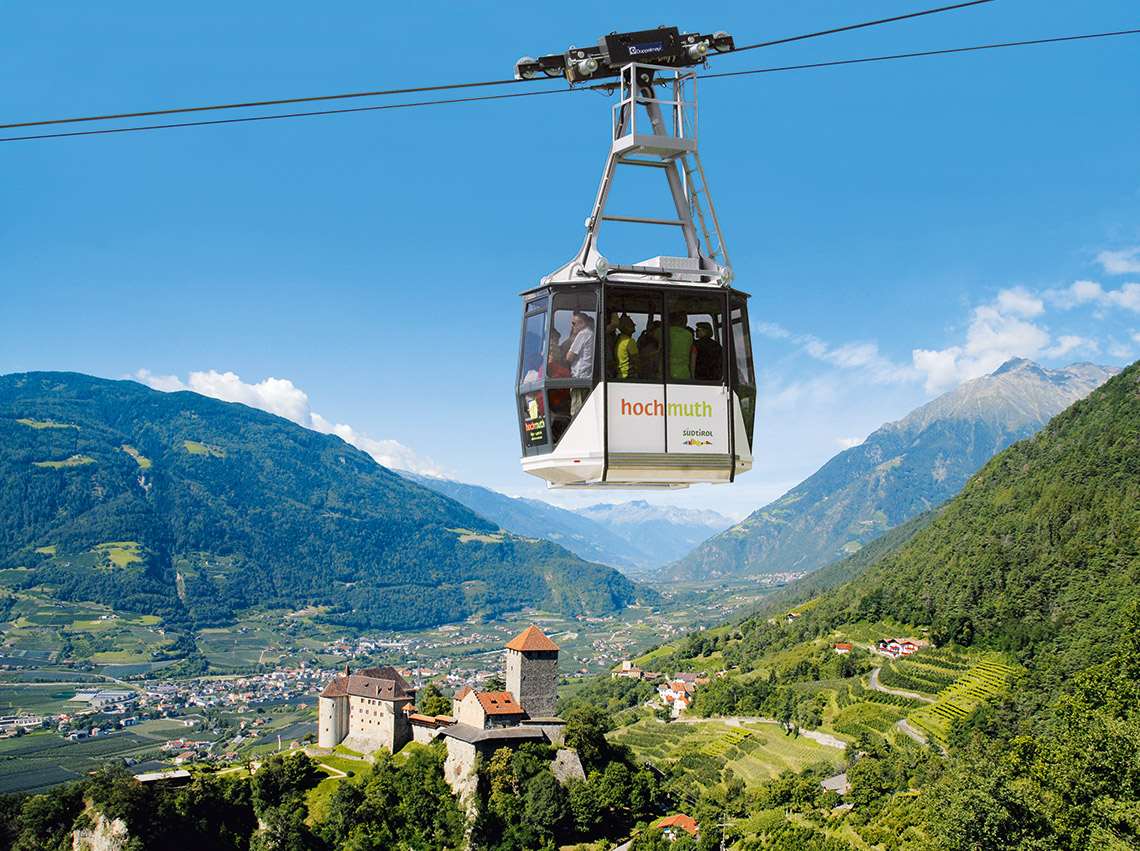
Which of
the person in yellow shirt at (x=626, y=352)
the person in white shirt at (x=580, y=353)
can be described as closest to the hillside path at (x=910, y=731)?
the person in yellow shirt at (x=626, y=352)

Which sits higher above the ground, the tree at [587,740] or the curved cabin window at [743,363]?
the curved cabin window at [743,363]

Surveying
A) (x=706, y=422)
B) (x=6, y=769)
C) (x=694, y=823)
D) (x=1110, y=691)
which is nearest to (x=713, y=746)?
(x=694, y=823)

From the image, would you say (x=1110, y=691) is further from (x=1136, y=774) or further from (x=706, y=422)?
(x=706, y=422)

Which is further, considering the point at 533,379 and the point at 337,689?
the point at 337,689

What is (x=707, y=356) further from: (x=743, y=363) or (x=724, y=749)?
(x=724, y=749)

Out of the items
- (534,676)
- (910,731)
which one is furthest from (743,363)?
(910,731)

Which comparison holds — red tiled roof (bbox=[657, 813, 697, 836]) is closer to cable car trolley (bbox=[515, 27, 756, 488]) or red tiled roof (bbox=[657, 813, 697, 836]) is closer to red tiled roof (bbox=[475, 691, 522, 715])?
red tiled roof (bbox=[475, 691, 522, 715])

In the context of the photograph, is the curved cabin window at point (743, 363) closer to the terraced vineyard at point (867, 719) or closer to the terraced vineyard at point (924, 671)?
the terraced vineyard at point (867, 719)

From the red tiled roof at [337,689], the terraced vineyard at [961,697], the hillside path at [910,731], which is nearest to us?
the red tiled roof at [337,689]
